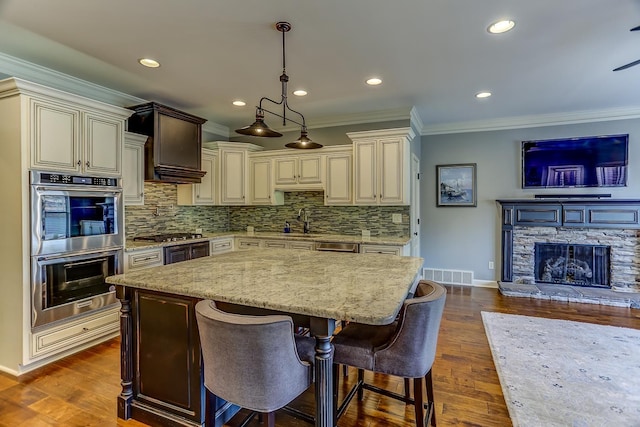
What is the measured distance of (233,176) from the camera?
5.16 m

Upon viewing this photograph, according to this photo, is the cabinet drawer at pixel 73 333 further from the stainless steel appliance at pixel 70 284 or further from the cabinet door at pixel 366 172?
the cabinet door at pixel 366 172

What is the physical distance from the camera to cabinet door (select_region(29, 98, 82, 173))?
268 cm

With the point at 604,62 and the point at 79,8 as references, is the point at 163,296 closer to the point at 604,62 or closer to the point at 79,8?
the point at 79,8

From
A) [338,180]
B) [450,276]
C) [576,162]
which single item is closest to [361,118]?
[338,180]

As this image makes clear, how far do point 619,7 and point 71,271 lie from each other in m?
4.63

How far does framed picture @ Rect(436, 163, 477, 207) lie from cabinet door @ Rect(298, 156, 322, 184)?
6.93ft

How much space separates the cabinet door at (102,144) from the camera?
10.1 ft

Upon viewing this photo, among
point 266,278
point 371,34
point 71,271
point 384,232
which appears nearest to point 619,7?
point 371,34

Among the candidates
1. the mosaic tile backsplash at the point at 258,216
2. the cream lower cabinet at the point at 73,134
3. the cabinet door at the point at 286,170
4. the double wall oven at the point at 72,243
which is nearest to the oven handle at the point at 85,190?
the double wall oven at the point at 72,243


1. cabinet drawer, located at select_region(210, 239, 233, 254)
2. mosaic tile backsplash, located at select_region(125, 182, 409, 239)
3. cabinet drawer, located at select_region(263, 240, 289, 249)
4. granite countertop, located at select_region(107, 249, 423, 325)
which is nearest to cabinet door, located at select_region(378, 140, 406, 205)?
mosaic tile backsplash, located at select_region(125, 182, 409, 239)

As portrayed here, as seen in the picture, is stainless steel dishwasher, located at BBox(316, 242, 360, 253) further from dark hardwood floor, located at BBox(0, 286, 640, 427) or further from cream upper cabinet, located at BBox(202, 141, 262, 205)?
cream upper cabinet, located at BBox(202, 141, 262, 205)

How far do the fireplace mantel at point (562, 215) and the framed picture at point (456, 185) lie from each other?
1.58ft

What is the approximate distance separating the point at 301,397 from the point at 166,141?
10.8 ft

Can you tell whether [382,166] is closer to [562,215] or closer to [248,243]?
[248,243]
